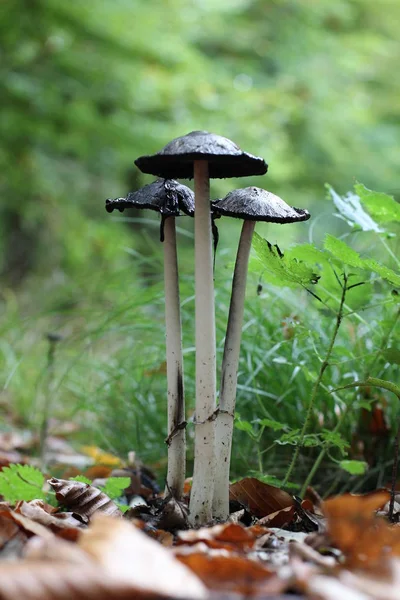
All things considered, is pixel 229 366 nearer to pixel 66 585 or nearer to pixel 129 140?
pixel 66 585

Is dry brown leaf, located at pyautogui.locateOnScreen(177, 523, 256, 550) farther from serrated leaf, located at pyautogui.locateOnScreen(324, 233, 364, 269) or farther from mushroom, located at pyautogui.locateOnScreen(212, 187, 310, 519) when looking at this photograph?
serrated leaf, located at pyautogui.locateOnScreen(324, 233, 364, 269)

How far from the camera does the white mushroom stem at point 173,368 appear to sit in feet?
4.97

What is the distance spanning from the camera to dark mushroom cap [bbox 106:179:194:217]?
4.70 ft

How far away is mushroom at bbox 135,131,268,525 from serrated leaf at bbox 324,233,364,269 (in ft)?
0.81

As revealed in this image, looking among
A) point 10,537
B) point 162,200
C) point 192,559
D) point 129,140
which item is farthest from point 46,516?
point 129,140

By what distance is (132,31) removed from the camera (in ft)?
15.4

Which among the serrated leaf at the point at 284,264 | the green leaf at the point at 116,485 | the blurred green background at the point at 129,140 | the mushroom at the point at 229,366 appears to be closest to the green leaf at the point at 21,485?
the green leaf at the point at 116,485

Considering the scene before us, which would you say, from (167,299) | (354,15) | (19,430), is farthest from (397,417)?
(354,15)

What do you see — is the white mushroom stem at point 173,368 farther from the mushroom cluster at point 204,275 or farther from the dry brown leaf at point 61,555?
the dry brown leaf at point 61,555

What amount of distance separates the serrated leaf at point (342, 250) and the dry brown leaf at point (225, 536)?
0.65 metres

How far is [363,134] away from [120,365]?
7121 millimetres

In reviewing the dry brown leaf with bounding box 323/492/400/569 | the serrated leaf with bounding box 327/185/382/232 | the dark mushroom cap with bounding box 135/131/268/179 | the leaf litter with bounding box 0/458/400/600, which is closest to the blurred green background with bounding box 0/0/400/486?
the serrated leaf with bounding box 327/185/382/232

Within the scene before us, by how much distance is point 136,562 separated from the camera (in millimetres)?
886

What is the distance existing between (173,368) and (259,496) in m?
0.43
